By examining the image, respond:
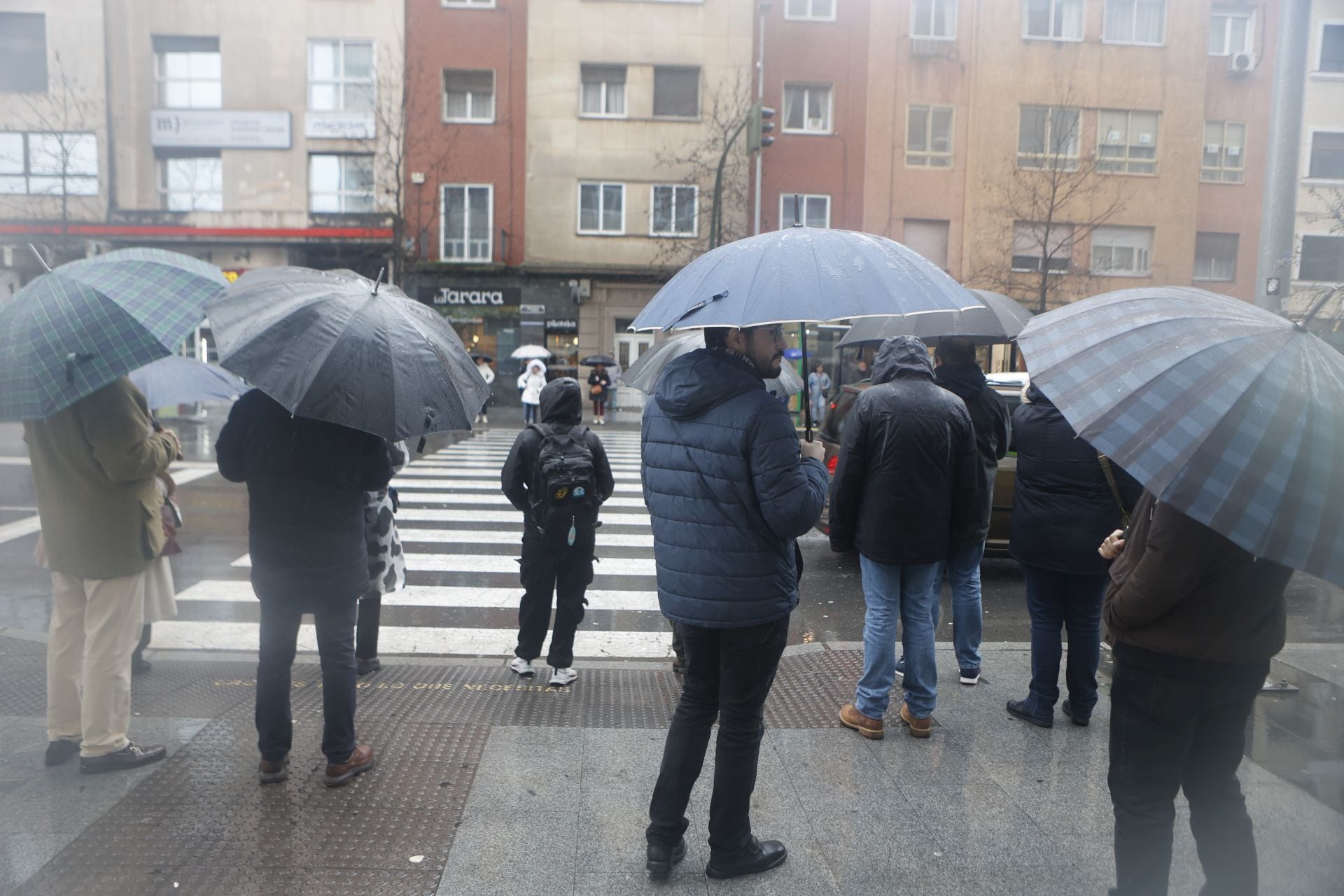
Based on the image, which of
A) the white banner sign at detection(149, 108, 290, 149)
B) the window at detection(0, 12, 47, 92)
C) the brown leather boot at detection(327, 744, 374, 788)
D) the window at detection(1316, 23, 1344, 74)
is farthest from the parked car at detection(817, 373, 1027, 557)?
the window at detection(0, 12, 47, 92)

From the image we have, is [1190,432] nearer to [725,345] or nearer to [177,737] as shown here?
[725,345]

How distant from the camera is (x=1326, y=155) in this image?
2959cm

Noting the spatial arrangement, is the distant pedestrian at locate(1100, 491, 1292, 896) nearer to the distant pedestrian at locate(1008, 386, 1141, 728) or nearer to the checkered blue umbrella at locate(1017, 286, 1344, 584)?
the checkered blue umbrella at locate(1017, 286, 1344, 584)

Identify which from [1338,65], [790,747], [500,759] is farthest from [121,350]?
[1338,65]

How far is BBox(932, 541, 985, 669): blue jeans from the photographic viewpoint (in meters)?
5.20

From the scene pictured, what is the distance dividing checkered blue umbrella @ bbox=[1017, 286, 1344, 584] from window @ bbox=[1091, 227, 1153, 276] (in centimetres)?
3013

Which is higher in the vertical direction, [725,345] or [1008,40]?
[1008,40]

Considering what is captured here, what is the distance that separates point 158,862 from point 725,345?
2.61 metres

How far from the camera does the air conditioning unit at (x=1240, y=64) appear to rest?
1171 inches

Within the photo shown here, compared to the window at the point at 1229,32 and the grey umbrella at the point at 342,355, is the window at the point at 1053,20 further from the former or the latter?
the grey umbrella at the point at 342,355

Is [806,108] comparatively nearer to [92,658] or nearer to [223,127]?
[223,127]

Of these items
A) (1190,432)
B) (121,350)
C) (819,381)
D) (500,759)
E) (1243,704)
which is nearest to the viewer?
(1190,432)

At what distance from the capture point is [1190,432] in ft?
7.98

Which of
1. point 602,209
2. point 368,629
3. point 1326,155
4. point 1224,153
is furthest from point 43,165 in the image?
point 1326,155
